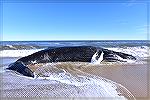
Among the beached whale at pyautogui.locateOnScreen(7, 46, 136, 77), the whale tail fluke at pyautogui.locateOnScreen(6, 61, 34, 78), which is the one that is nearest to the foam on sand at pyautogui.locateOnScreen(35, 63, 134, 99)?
the whale tail fluke at pyautogui.locateOnScreen(6, 61, 34, 78)

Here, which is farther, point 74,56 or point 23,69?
point 74,56

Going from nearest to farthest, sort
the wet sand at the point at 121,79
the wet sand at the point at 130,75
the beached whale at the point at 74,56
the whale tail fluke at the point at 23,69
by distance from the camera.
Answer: the wet sand at the point at 121,79, the wet sand at the point at 130,75, the whale tail fluke at the point at 23,69, the beached whale at the point at 74,56

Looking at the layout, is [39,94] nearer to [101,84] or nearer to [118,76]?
[101,84]

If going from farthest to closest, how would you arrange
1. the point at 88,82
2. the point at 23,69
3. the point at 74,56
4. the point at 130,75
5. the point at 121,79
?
the point at 74,56 < the point at 23,69 < the point at 130,75 < the point at 121,79 < the point at 88,82

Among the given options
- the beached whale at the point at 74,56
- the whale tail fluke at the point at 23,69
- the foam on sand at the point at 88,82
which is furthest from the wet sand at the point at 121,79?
the beached whale at the point at 74,56

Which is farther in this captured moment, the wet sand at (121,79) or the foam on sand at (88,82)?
the wet sand at (121,79)

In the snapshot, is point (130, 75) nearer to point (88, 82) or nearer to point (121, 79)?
point (121, 79)

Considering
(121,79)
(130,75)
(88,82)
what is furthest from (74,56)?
(88,82)

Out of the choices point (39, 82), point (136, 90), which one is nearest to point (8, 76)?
point (39, 82)

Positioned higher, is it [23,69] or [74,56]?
[74,56]

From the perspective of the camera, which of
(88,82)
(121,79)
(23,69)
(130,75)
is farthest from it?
(23,69)

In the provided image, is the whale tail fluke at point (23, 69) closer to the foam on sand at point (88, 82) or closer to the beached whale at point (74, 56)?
the foam on sand at point (88, 82)

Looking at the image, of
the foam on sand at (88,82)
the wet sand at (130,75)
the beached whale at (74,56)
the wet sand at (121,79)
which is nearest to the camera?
the foam on sand at (88,82)

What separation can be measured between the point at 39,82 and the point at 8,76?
881mm
